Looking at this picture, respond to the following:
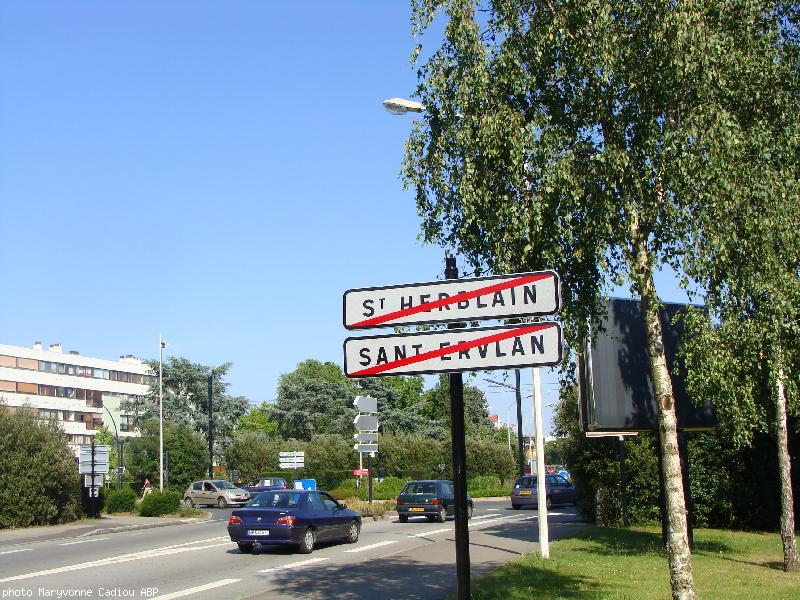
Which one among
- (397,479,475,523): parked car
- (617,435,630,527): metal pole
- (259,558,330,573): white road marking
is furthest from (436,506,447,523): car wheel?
(259,558,330,573): white road marking

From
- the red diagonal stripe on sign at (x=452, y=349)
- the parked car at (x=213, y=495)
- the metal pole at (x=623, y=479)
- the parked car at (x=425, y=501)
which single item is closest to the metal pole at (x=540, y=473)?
the metal pole at (x=623, y=479)

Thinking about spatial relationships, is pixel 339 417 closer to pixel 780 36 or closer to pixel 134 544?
pixel 134 544

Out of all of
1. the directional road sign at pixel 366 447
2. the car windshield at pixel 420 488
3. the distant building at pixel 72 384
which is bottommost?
the car windshield at pixel 420 488

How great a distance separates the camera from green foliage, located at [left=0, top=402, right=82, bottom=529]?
3291 centimetres

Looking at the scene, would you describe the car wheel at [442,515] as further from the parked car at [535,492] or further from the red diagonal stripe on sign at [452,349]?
the red diagonal stripe on sign at [452,349]

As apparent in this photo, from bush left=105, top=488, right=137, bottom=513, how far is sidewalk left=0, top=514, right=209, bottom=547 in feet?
5.17

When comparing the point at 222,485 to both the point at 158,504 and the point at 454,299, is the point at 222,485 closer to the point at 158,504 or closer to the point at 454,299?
the point at 158,504

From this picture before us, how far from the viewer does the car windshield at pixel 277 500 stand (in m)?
21.1

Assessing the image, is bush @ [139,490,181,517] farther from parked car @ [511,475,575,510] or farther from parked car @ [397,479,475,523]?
parked car @ [511,475,575,510]

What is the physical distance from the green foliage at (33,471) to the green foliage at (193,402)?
4246 centimetres

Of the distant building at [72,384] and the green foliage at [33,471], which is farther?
the distant building at [72,384]

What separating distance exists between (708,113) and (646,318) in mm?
2352

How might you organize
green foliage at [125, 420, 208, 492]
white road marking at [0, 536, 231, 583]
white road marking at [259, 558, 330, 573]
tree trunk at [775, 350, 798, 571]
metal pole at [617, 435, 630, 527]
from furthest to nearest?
green foliage at [125, 420, 208, 492] < metal pole at [617, 435, 630, 527] < white road marking at [259, 558, 330, 573] < white road marking at [0, 536, 231, 583] < tree trunk at [775, 350, 798, 571]

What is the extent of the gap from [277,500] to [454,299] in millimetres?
14589
